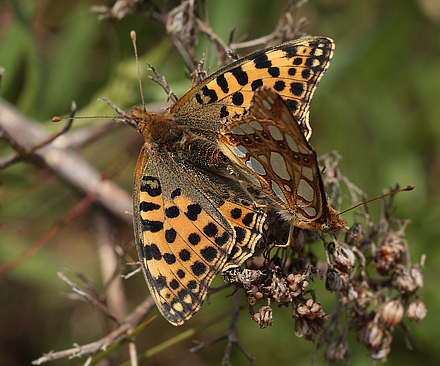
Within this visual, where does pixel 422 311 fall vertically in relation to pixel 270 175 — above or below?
below

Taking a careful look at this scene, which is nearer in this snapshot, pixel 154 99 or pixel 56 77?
pixel 154 99

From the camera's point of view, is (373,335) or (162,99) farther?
(162,99)

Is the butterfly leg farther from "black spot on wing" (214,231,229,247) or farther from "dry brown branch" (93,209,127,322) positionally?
"dry brown branch" (93,209,127,322)

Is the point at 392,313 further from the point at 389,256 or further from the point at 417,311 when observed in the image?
the point at 389,256

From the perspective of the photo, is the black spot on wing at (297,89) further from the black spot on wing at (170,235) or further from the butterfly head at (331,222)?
the black spot on wing at (170,235)

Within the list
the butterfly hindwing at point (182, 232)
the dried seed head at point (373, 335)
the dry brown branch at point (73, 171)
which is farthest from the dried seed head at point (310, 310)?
the dry brown branch at point (73, 171)

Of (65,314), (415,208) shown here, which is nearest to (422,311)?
(415,208)

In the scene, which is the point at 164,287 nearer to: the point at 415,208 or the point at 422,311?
the point at 422,311

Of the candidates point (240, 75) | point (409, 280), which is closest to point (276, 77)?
point (240, 75)
